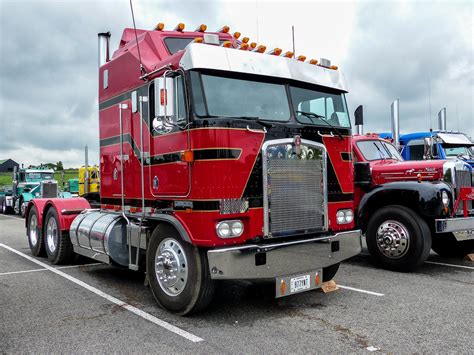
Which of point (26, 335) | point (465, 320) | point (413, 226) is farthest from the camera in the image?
point (413, 226)

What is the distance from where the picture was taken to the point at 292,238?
5.34 m

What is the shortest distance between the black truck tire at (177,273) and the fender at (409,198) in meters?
4.12

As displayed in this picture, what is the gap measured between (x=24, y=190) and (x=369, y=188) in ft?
64.6

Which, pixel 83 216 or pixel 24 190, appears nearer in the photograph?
pixel 83 216

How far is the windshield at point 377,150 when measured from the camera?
30.4ft

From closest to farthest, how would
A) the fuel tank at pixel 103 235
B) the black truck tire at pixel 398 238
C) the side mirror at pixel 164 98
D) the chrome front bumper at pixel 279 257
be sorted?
the chrome front bumper at pixel 279 257, the side mirror at pixel 164 98, the fuel tank at pixel 103 235, the black truck tire at pixel 398 238

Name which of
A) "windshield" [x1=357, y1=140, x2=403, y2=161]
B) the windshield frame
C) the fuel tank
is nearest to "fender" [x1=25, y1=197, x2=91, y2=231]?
the fuel tank

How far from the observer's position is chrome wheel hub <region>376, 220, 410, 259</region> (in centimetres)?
738

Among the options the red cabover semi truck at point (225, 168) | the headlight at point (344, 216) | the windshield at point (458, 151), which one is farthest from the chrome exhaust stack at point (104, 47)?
the windshield at point (458, 151)

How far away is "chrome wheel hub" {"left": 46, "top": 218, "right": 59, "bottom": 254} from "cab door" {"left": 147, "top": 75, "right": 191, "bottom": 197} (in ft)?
12.3

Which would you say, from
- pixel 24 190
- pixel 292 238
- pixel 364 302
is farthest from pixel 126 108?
pixel 24 190

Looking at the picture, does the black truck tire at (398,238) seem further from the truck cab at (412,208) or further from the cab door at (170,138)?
the cab door at (170,138)

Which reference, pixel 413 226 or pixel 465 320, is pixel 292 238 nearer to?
pixel 465 320

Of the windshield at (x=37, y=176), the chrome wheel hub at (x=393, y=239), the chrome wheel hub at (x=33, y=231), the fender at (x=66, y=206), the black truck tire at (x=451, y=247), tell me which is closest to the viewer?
the chrome wheel hub at (x=393, y=239)
